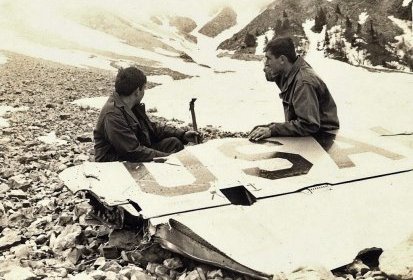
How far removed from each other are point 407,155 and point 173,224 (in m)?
2.23

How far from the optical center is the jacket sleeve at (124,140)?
419cm

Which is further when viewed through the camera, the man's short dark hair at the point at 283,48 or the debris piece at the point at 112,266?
the man's short dark hair at the point at 283,48

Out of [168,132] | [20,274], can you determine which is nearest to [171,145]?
[168,132]

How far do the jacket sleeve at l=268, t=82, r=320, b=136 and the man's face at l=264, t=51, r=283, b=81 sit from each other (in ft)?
1.24

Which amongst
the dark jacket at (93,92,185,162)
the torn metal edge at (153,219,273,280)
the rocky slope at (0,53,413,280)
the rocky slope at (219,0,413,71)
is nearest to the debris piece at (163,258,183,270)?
the rocky slope at (0,53,413,280)

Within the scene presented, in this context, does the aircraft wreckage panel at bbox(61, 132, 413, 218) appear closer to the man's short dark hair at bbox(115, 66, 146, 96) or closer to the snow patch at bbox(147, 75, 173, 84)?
the man's short dark hair at bbox(115, 66, 146, 96)

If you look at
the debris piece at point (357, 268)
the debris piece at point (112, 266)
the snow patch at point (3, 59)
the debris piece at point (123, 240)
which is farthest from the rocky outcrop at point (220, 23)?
the debris piece at point (357, 268)

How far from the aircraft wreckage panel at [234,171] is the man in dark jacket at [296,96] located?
10 centimetres

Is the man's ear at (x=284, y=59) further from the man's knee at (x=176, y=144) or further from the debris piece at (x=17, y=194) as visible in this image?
the debris piece at (x=17, y=194)

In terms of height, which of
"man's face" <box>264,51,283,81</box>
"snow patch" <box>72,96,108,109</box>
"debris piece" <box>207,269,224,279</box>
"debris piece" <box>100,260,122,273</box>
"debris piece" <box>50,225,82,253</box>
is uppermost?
"man's face" <box>264,51,283,81</box>

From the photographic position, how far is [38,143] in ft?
22.1

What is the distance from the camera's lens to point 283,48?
4.52 m

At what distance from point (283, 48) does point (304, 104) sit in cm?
62

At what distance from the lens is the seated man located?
420cm
